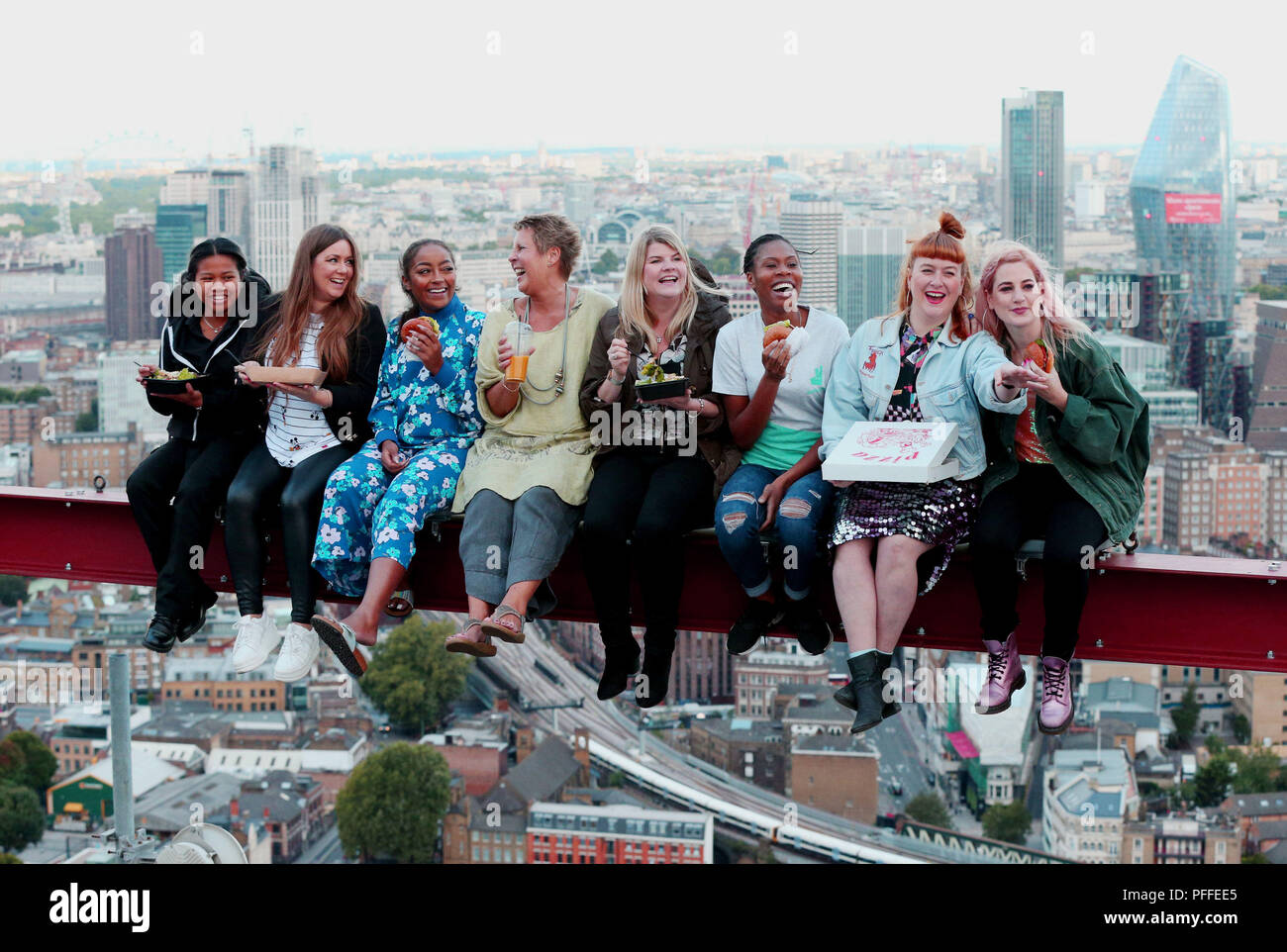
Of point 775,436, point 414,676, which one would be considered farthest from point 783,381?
point 414,676

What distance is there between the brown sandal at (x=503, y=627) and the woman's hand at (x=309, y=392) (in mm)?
529

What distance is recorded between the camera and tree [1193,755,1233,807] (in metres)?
19.8

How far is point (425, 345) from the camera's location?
2.62m

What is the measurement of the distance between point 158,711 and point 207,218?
20460mm

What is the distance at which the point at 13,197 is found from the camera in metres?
49.2

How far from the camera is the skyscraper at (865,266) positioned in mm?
30594

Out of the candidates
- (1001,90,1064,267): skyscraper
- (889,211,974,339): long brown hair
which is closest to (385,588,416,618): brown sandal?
(889,211,974,339): long brown hair

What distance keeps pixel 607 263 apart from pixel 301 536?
94.0 feet

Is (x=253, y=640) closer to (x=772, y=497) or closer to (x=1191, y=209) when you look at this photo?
(x=772, y=497)

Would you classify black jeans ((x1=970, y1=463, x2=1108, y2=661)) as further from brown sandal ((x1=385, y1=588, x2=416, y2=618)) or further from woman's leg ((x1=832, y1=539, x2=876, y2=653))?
brown sandal ((x1=385, y1=588, x2=416, y2=618))

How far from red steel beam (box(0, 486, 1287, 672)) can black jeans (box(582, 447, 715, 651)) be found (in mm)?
82
